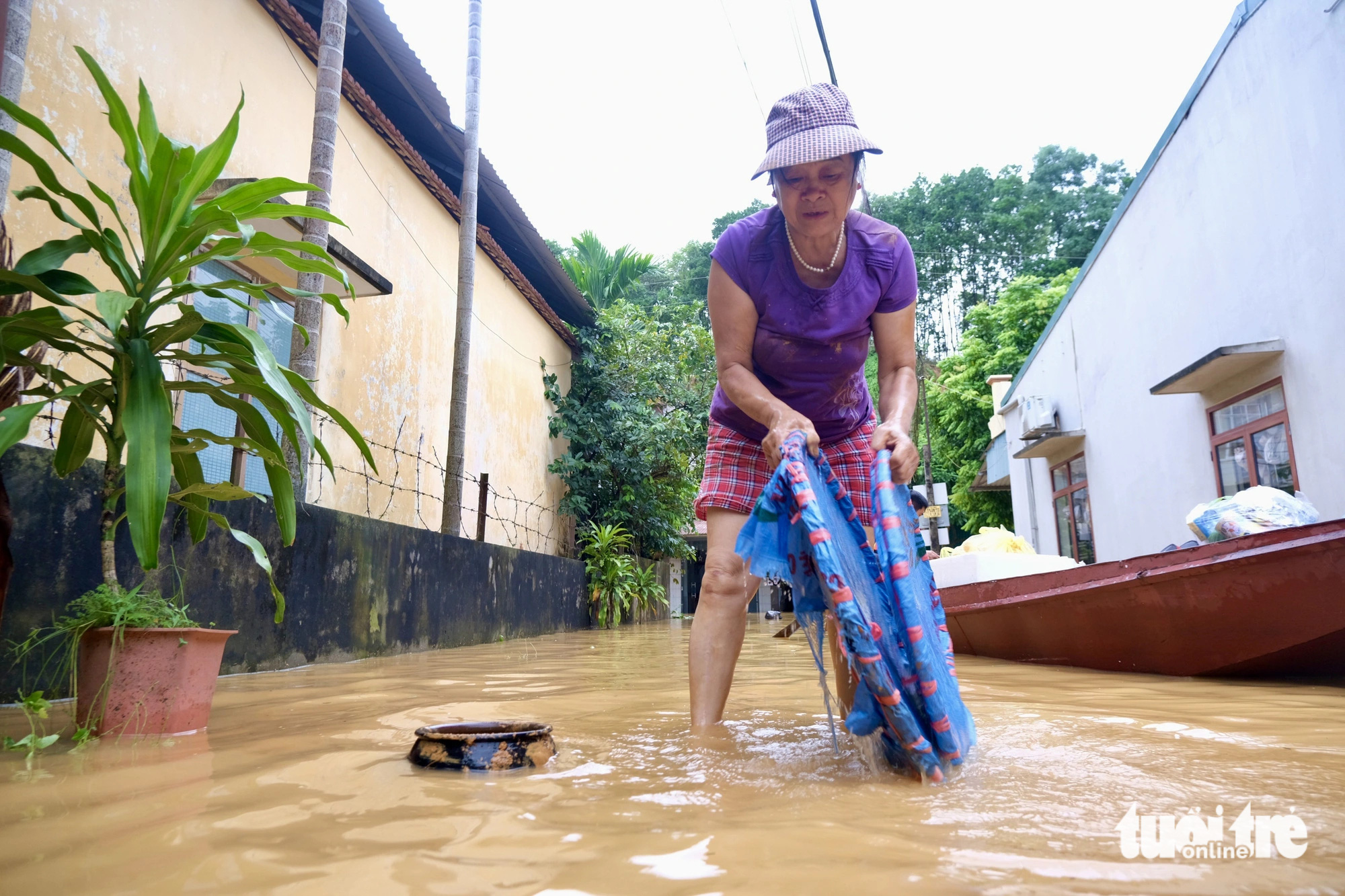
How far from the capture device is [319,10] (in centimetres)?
701

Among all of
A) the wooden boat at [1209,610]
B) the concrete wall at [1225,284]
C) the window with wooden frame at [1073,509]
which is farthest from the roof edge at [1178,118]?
the wooden boat at [1209,610]

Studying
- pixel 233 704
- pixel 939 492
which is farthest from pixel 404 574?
pixel 939 492

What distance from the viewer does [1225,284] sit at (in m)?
7.88

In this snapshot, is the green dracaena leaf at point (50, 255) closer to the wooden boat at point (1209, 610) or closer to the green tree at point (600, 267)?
the wooden boat at point (1209, 610)

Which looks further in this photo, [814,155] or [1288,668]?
[1288,668]

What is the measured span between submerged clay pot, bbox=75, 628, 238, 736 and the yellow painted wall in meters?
2.45

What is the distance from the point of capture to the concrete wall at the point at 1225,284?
6.40 metres

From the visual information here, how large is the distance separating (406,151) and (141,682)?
7.51m

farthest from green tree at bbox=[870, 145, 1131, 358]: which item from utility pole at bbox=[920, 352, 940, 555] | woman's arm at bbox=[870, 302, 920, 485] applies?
woman's arm at bbox=[870, 302, 920, 485]

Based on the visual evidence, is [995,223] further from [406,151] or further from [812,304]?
[812,304]

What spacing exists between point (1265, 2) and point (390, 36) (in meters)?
7.62

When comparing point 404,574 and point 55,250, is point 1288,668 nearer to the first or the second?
point 55,250

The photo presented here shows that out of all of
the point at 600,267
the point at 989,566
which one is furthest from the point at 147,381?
the point at 600,267

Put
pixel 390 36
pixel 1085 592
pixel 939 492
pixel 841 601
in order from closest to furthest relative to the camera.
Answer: pixel 841 601 → pixel 1085 592 → pixel 390 36 → pixel 939 492
